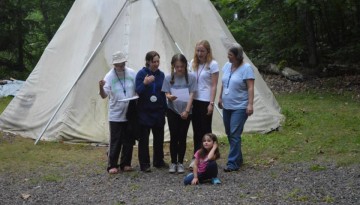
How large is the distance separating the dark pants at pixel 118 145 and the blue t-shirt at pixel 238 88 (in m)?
1.49

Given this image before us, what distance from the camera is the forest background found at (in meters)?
17.0

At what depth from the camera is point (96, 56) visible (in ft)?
30.9

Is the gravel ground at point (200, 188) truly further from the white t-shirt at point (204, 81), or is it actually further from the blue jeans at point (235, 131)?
the white t-shirt at point (204, 81)

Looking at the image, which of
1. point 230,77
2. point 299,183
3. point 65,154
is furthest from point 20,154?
point 299,183

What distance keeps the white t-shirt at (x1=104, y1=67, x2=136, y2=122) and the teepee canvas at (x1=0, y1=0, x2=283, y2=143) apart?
78.2 inches

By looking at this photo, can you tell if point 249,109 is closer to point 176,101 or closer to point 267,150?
point 176,101

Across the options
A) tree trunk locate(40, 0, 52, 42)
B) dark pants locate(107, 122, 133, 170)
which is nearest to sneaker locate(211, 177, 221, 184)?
dark pants locate(107, 122, 133, 170)

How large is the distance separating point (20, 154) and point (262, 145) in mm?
3997

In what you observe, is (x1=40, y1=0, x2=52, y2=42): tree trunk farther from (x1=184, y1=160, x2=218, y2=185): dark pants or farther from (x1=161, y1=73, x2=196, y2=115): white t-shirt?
(x1=184, y1=160, x2=218, y2=185): dark pants

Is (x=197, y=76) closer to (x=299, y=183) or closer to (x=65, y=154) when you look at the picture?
(x=299, y=183)

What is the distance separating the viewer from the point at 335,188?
5.80 meters

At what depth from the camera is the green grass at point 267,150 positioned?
756cm

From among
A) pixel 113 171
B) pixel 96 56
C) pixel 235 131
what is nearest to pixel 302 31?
pixel 96 56

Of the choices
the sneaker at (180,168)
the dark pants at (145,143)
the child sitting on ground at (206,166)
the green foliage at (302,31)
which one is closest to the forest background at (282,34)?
the green foliage at (302,31)
